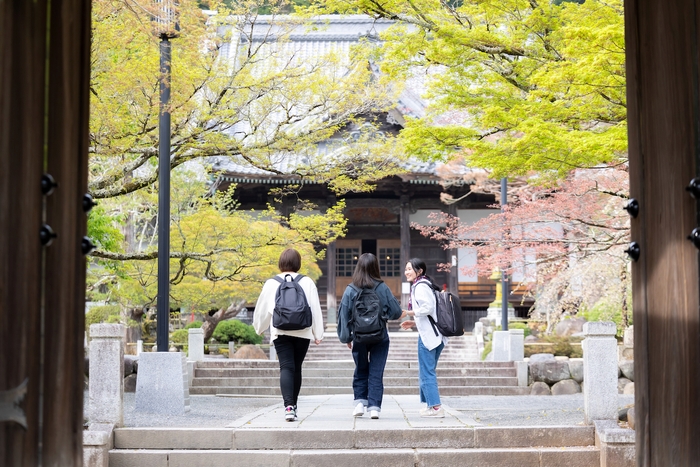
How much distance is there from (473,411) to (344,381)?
20.6ft

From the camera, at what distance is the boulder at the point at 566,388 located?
608 inches

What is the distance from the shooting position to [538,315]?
868 inches

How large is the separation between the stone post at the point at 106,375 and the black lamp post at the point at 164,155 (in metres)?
1.63

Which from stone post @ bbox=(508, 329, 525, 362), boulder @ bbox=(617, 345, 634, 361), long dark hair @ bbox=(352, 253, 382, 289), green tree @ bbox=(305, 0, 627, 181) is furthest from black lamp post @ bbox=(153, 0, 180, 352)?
boulder @ bbox=(617, 345, 634, 361)

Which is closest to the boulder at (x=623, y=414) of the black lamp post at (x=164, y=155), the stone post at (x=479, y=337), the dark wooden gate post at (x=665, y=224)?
the black lamp post at (x=164, y=155)

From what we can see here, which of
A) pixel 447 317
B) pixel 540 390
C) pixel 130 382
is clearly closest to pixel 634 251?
pixel 447 317

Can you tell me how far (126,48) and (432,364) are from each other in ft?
17.4

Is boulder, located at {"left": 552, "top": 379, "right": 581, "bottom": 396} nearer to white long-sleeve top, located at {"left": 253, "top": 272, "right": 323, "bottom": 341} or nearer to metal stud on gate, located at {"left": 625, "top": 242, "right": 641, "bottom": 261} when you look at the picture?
white long-sleeve top, located at {"left": 253, "top": 272, "right": 323, "bottom": 341}

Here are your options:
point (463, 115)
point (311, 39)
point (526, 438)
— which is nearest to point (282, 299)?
point (526, 438)

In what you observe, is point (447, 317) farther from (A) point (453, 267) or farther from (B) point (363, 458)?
(A) point (453, 267)

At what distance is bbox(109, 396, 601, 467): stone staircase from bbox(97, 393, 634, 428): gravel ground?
1.62ft

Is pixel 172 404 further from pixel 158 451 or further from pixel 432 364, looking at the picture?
pixel 432 364

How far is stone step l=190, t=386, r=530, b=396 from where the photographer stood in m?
15.1

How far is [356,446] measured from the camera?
7246mm
